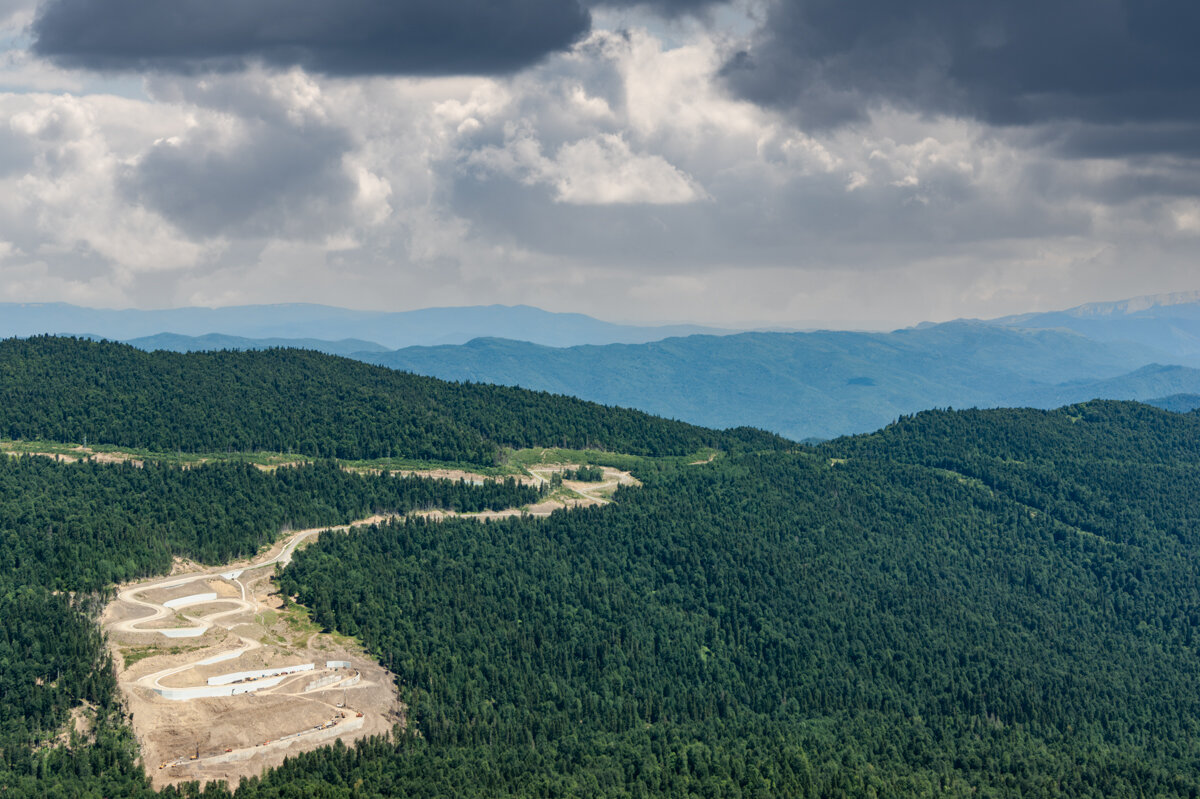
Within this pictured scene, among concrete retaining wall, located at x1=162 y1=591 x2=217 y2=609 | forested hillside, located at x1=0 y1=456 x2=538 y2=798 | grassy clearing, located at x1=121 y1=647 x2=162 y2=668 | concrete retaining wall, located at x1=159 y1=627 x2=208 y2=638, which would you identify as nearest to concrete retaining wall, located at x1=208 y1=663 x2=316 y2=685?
grassy clearing, located at x1=121 y1=647 x2=162 y2=668

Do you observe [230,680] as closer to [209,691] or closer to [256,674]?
[209,691]

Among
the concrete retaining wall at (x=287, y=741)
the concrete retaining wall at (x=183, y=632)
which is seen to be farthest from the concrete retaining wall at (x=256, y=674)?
the concrete retaining wall at (x=287, y=741)

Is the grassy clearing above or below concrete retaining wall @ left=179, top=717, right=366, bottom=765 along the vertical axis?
above

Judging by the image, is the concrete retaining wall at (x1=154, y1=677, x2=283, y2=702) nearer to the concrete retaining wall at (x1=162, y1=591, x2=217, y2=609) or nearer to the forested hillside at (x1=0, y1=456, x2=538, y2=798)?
the forested hillside at (x1=0, y1=456, x2=538, y2=798)

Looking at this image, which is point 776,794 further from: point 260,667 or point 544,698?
point 260,667

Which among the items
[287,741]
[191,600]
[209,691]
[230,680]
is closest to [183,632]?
[191,600]

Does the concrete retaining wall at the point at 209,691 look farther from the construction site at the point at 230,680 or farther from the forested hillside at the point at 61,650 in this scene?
the forested hillside at the point at 61,650

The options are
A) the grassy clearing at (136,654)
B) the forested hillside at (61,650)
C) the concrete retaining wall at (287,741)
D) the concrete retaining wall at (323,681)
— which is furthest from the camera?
the concrete retaining wall at (323,681)

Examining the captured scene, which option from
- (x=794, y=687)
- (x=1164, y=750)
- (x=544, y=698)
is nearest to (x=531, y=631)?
(x=544, y=698)
